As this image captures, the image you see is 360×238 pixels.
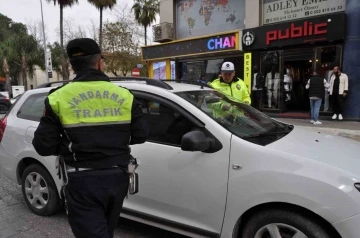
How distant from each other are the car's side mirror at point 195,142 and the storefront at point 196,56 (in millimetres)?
11522

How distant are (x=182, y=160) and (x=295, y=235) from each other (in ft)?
3.34

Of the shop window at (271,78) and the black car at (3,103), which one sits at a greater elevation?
the shop window at (271,78)

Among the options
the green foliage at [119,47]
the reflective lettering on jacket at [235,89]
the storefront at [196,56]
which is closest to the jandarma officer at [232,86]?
the reflective lettering on jacket at [235,89]

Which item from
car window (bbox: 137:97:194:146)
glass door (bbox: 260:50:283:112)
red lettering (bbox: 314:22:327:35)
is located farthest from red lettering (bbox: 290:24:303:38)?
car window (bbox: 137:97:194:146)

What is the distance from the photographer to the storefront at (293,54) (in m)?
10.7

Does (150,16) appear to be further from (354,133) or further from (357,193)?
(357,193)

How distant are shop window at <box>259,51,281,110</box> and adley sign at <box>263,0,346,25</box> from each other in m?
1.38

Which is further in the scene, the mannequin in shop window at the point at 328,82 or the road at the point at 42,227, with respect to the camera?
the mannequin in shop window at the point at 328,82

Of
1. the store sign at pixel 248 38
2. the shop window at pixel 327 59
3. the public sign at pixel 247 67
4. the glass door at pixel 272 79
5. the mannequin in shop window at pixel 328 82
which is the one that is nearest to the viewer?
the shop window at pixel 327 59

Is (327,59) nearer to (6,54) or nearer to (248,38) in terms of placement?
(248,38)

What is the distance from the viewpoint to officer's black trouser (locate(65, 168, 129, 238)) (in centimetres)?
186

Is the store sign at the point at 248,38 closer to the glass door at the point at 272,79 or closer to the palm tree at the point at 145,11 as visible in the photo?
the glass door at the point at 272,79

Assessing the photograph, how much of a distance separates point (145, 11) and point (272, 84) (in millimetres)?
21275

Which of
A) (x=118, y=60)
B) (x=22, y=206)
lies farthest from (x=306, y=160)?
(x=118, y=60)
